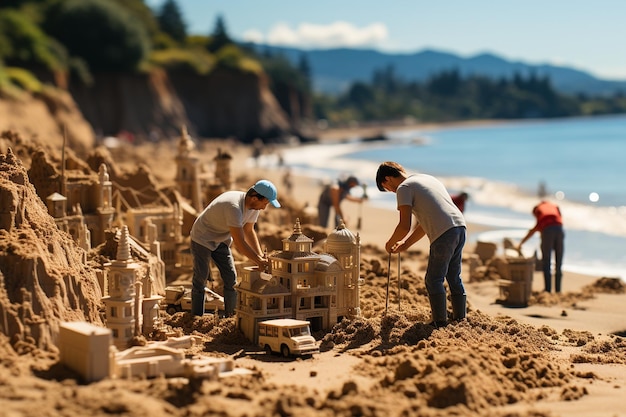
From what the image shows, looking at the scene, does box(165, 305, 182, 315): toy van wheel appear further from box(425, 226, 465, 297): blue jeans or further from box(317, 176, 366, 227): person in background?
box(317, 176, 366, 227): person in background

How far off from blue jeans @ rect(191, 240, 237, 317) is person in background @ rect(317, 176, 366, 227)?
5459 millimetres

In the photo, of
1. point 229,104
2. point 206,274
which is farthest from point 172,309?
point 229,104

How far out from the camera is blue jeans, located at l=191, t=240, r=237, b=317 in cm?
1213

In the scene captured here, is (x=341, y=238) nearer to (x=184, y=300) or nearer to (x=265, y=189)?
(x=265, y=189)

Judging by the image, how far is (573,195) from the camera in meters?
40.0

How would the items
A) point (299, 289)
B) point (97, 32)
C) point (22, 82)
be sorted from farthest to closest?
point (97, 32) < point (22, 82) < point (299, 289)

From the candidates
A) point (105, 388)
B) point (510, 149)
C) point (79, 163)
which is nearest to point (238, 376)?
point (105, 388)

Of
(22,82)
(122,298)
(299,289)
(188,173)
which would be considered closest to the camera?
(122,298)

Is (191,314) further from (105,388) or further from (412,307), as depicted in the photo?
(105,388)

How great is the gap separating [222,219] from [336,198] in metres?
6.75

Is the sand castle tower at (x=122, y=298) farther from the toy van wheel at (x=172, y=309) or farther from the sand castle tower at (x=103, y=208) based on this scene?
the sand castle tower at (x=103, y=208)

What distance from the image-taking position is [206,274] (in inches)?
476

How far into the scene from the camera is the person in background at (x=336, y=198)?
1834 cm

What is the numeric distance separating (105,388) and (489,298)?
8.77 m
